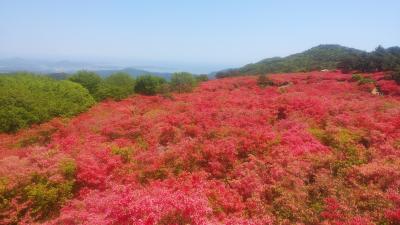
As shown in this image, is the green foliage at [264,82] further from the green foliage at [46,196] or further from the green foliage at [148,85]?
the green foliage at [46,196]

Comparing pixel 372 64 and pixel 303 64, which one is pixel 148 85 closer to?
pixel 372 64

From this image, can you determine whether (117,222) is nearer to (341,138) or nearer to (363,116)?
(341,138)

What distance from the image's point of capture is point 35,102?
25.3 m

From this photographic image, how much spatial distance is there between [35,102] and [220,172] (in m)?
19.2

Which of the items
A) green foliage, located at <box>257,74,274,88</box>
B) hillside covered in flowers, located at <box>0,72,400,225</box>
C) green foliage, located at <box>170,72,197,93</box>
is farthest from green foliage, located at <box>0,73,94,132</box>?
green foliage, located at <box>257,74,274,88</box>

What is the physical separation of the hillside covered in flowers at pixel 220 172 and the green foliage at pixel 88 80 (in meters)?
21.6

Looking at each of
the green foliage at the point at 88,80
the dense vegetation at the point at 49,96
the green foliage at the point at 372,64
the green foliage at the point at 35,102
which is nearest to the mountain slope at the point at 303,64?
the green foliage at the point at 372,64

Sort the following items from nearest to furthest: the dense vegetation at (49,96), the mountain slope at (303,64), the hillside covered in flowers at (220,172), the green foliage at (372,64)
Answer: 1. the hillside covered in flowers at (220,172)
2. the dense vegetation at (49,96)
3. the green foliage at (372,64)
4. the mountain slope at (303,64)

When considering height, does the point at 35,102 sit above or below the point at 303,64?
below

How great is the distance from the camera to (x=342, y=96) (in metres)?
23.6

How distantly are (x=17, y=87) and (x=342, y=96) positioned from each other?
26.2 m

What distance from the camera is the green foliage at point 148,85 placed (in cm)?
4500

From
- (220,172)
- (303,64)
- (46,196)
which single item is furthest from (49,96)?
(303,64)

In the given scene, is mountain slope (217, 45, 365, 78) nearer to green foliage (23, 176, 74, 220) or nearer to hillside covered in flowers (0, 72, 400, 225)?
hillside covered in flowers (0, 72, 400, 225)
